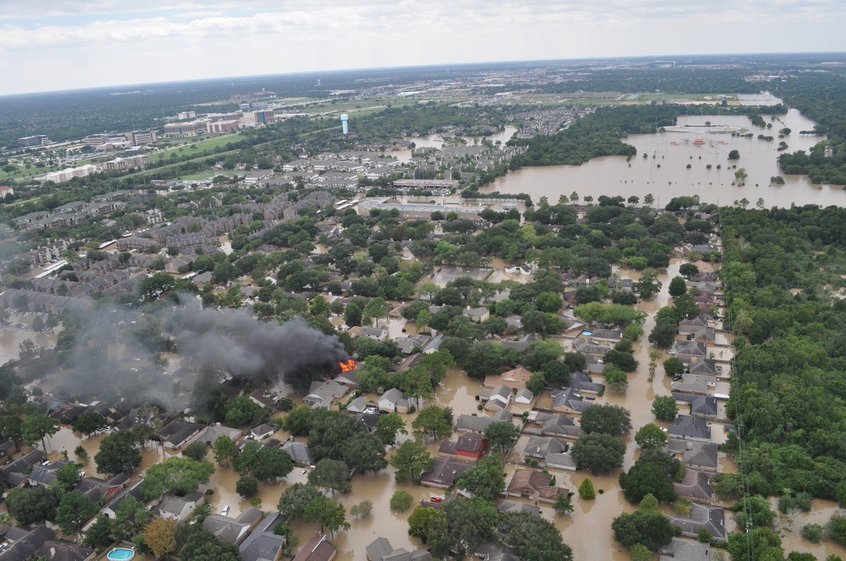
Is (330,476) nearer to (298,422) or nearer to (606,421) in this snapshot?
(298,422)

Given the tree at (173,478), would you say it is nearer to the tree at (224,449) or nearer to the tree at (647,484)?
the tree at (224,449)

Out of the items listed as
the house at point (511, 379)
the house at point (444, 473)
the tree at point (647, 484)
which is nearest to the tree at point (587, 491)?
the tree at point (647, 484)

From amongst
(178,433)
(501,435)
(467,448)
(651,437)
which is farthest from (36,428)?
(651,437)

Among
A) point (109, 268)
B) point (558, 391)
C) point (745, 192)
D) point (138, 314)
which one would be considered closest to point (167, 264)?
point (109, 268)

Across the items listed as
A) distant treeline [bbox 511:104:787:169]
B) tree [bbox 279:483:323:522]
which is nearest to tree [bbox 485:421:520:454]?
tree [bbox 279:483:323:522]

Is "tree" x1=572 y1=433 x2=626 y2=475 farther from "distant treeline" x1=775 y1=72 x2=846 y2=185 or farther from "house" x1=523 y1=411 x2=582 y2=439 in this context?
"distant treeline" x1=775 y1=72 x2=846 y2=185

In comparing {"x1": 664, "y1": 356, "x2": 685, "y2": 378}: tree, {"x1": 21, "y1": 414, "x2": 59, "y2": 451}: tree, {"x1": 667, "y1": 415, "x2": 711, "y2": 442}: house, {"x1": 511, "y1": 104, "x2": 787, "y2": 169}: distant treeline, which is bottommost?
{"x1": 667, "y1": 415, "x2": 711, "y2": 442}: house
